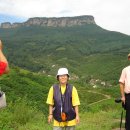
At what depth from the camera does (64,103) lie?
707cm

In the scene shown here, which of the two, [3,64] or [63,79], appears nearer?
[3,64]

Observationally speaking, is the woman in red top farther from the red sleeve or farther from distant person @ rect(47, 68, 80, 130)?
distant person @ rect(47, 68, 80, 130)

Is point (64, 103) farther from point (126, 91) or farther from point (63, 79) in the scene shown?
point (126, 91)

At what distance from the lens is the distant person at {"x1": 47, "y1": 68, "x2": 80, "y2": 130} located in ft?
23.2

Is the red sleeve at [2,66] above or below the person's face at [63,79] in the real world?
above

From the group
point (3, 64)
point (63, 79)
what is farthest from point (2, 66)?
point (63, 79)

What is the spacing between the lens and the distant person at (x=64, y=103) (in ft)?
23.2

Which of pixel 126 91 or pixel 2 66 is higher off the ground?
pixel 2 66

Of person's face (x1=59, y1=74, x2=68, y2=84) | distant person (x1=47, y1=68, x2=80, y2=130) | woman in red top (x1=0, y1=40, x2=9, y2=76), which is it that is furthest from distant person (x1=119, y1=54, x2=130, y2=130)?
woman in red top (x1=0, y1=40, x2=9, y2=76)

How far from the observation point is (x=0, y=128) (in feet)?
35.1

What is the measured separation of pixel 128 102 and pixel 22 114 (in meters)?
5.05

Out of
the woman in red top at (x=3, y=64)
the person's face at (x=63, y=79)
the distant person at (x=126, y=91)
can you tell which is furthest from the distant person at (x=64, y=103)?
the woman in red top at (x=3, y=64)

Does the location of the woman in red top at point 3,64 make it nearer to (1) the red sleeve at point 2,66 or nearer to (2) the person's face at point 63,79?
(1) the red sleeve at point 2,66

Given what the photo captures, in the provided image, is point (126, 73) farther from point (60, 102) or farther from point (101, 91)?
point (101, 91)
